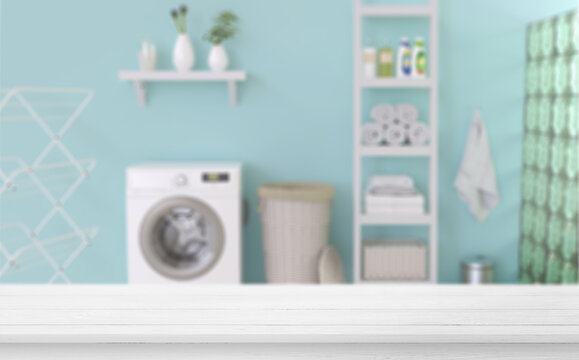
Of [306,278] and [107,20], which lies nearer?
[306,278]

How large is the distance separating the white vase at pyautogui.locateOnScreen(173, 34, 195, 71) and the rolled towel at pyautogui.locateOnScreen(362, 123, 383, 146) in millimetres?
1090

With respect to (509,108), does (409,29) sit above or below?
above

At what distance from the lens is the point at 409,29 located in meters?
3.98

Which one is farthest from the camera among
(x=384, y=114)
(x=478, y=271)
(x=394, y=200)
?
(x=478, y=271)

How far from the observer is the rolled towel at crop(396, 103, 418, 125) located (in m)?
3.84

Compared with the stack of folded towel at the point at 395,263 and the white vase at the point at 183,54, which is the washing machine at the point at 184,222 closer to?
the white vase at the point at 183,54

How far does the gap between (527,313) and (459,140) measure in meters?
3.09

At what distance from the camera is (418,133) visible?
3.82 meters

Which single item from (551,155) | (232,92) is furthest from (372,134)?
(551,155)

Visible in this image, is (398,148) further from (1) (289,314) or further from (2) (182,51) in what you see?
(1) (289,314)

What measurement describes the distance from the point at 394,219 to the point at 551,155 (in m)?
0.90

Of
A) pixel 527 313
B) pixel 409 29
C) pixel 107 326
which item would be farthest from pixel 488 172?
pixel 107 326

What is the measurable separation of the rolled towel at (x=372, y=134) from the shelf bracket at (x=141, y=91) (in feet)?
4.36

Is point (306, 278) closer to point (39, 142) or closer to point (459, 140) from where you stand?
point (459, 140)
